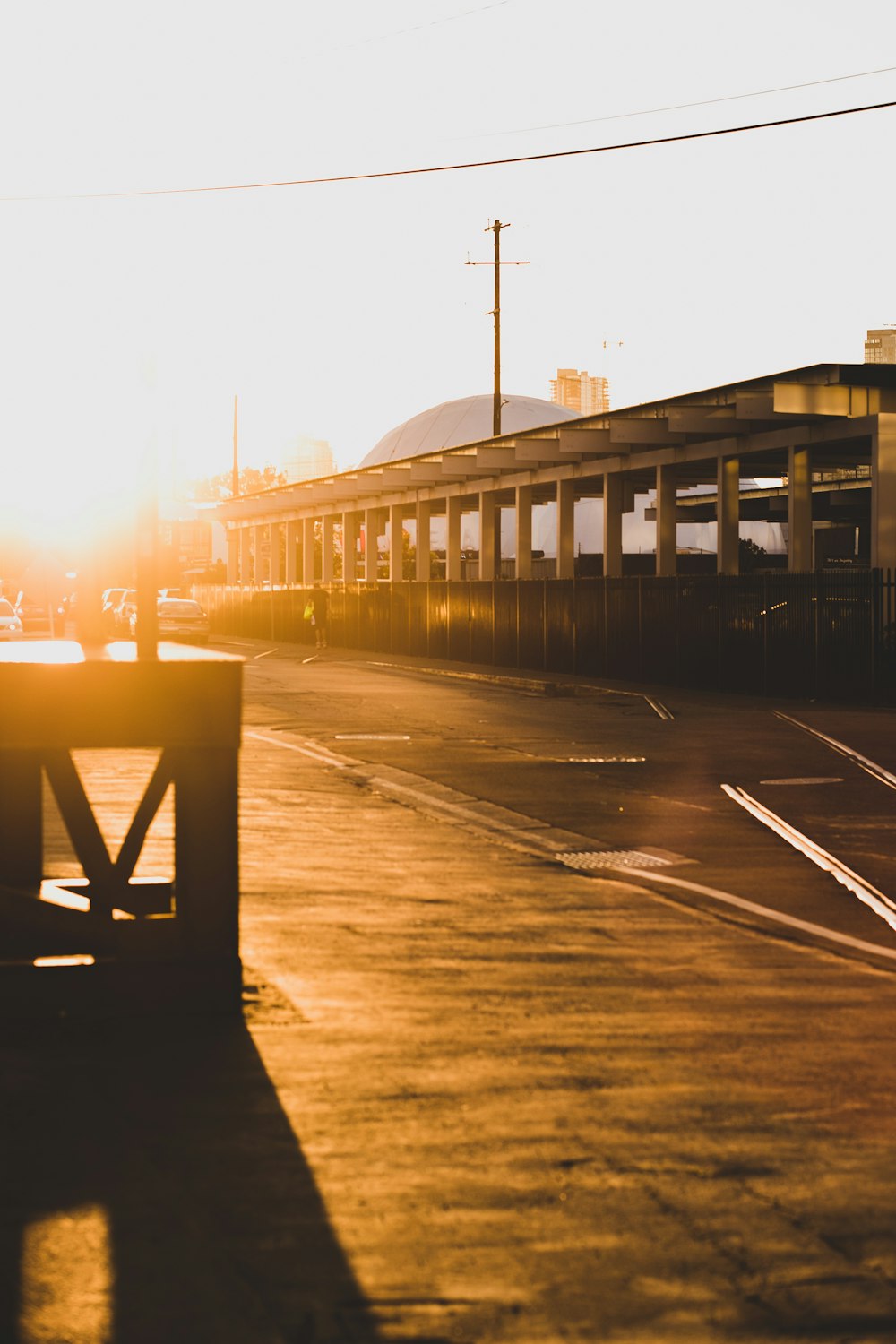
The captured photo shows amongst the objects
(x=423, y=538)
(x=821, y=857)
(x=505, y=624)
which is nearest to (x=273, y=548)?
(x=423, y=538)

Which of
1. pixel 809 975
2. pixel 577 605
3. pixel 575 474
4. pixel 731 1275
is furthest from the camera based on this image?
pixel 575 474

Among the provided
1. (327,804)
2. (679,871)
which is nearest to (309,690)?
(327,804)

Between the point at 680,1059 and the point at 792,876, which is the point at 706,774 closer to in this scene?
the point at 792,876

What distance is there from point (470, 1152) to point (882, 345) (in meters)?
187

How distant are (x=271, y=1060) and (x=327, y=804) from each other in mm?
8317

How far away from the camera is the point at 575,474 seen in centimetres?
4491

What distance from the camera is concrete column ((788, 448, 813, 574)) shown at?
114ft

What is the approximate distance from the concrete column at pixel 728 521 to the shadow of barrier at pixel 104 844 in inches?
1223

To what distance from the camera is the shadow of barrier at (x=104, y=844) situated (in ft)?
21.8

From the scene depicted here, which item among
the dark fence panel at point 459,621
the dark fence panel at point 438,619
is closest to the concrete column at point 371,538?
the dark fence panel at point 438,619

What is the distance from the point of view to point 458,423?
9519cm

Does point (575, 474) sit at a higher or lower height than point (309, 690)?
higher

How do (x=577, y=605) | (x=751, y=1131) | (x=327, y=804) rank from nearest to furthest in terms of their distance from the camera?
1. (x=751, y=1131)
2. (x=327, y=804)
3. (x=577, y=605)

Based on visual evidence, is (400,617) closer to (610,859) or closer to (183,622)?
(183,622)
